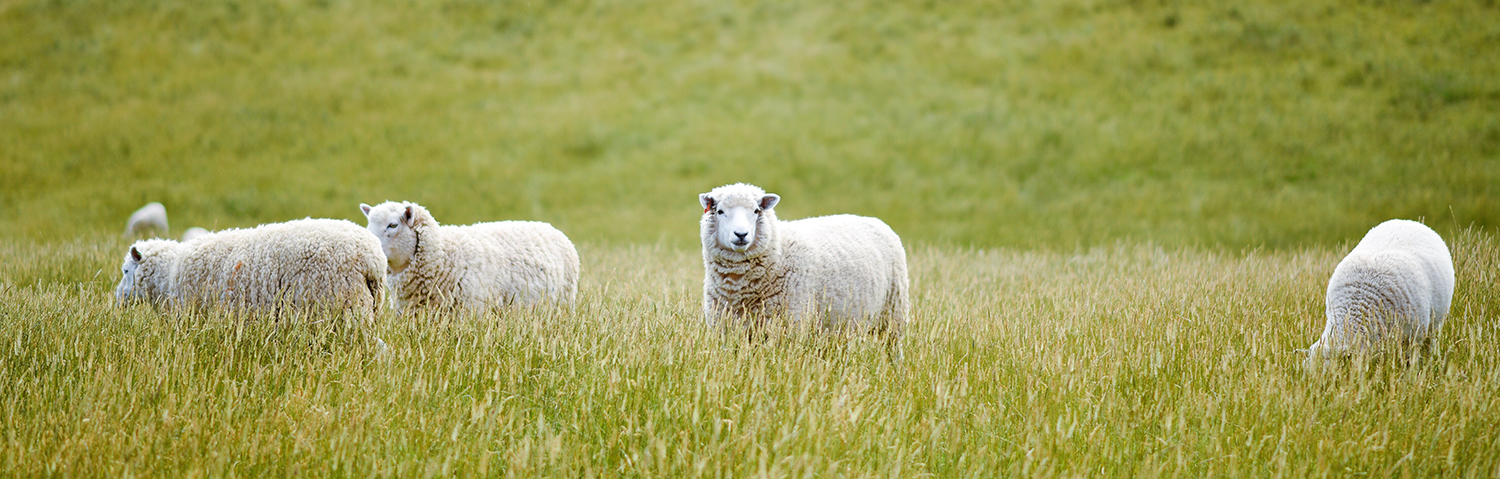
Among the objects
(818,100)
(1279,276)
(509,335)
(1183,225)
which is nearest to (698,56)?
(818,100)

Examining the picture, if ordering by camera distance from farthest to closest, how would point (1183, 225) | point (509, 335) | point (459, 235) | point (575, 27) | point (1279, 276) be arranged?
point (575, 27)
point (1183, 225)
point (1279, 276)
point (459, 235)
point (509, 335)

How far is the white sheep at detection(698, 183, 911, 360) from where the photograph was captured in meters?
4.59

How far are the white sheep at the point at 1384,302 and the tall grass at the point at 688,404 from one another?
174 mm

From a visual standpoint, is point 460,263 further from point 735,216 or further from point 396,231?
point 735,216

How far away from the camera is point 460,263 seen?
Result: 17.8 ft

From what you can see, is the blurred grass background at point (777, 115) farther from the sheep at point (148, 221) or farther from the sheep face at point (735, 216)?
the sheep face at point (735, 216)

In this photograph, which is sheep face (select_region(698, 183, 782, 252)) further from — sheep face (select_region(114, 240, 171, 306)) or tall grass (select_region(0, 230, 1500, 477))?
sheep face (select_region(114, 240, 171, 306))

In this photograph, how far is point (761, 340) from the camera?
4180mm

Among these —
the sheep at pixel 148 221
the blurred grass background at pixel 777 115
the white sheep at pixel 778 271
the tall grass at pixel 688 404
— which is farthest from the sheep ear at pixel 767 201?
the sheep at pixel 148 221

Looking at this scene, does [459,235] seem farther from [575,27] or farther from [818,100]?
[575,27]

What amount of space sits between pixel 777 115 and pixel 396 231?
13.4m

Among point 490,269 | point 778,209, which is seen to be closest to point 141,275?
point 490,269

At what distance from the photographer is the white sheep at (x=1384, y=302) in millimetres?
4227

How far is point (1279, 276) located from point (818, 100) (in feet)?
40.6
